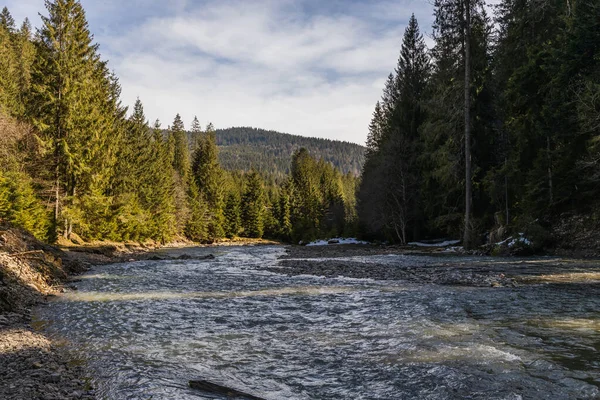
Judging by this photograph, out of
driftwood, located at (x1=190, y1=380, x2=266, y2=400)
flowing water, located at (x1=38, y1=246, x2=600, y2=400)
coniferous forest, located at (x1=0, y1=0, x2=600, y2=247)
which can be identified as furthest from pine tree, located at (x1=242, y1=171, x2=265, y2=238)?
driftwood, located at (x1=190, y1=380, x2=266, y2=400)

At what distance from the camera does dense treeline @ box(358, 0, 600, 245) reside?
1881 centimetres

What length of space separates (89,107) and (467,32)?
97.2ft

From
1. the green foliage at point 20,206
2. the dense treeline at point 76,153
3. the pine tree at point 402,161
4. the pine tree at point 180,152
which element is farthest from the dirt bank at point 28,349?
the pine tree at point 180,152

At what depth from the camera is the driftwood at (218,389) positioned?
444cm

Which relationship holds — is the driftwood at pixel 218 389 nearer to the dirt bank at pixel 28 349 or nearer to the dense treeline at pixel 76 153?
the dirt bank at pixel 28 349

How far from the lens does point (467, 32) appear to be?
2475cm

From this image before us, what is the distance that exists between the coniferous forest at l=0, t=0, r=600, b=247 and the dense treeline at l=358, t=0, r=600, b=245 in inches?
3.8

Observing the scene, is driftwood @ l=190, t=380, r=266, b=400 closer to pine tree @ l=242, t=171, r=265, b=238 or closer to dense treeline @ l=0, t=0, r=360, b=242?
dense treeline @ l=0, t=0, r=360, b=242

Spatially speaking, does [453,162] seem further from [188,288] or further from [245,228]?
[245,228]

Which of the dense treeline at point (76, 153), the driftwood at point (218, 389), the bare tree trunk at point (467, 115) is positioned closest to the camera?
the driftwood at point (218, 389)

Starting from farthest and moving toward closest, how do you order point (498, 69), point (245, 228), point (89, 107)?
1. point (245, 228)
2. point (89, 107)
3. point (498, 69)

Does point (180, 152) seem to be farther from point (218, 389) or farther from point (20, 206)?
point (218, 389)

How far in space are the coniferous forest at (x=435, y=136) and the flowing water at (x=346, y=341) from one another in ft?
→ 37.8

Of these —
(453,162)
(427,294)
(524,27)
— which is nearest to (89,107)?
(453,162)
